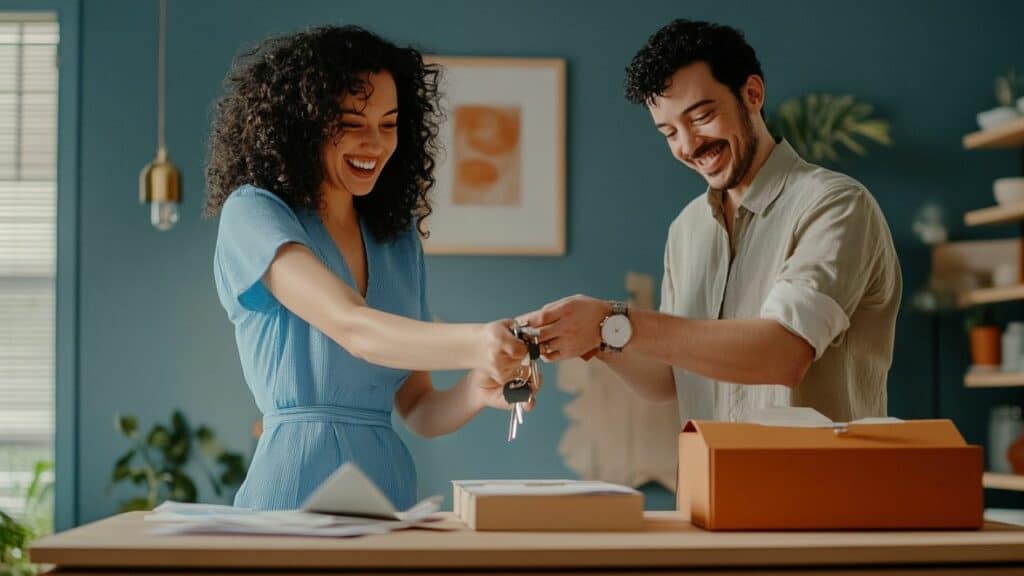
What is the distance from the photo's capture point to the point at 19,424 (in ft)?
15.0

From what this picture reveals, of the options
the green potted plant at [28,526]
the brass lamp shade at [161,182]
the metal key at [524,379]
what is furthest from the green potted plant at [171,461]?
the metal key at [524,379]

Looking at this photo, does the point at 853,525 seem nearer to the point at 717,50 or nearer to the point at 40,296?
the point at 717,50

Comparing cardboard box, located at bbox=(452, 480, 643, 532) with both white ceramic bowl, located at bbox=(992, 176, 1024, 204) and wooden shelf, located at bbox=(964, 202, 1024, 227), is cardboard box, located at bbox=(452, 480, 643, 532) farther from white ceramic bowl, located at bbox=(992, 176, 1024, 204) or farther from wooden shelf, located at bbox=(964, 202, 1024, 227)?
white ceramic bowl, located at bbox=(992, 176, 1024, 204)

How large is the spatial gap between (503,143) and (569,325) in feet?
9.00

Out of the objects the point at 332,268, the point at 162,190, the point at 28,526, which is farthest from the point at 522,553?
the point at 28,526

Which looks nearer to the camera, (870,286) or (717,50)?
(870,286)

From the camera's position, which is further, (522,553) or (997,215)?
(997,215)

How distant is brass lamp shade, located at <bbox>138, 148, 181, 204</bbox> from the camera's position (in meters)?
4.00

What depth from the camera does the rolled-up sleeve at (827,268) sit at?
6.55 feet

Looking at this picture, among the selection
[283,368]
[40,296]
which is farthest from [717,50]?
[40,296]

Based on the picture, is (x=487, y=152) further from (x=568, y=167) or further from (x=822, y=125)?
(x=822, y=125)

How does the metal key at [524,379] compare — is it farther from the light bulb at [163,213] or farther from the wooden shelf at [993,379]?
the wooden shelf at [993,379]

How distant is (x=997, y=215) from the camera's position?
423cm

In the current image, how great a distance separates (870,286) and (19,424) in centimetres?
350
